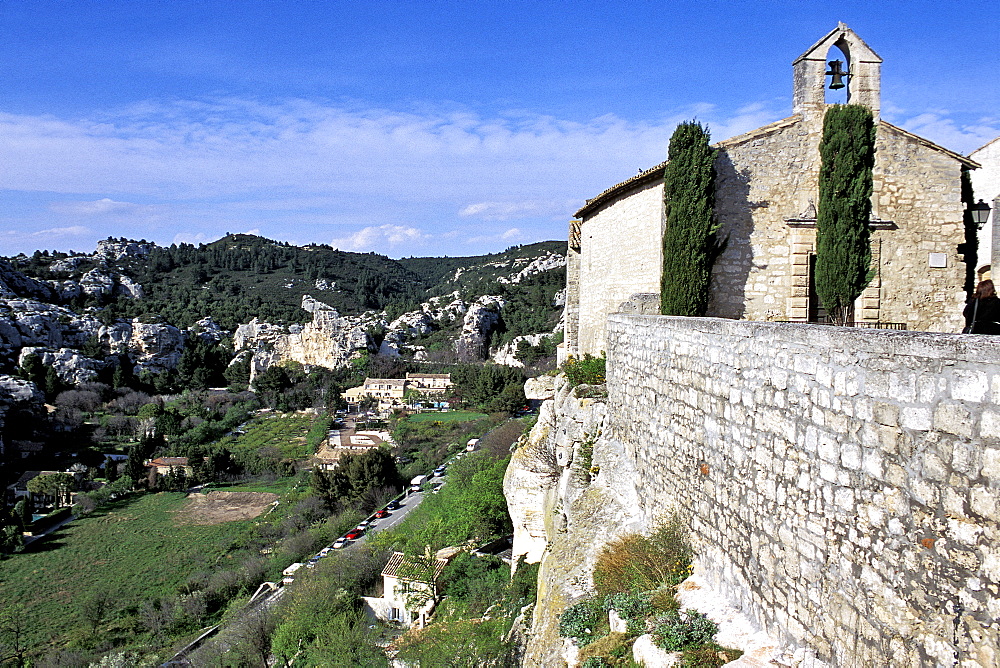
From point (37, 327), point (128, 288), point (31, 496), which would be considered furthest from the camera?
point (128, 288)

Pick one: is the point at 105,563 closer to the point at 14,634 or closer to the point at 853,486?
the point at 14,634

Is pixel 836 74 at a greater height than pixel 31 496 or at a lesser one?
greater

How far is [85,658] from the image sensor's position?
23.0 meters

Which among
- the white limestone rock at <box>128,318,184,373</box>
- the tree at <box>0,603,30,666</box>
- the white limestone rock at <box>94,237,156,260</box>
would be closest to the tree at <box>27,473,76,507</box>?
the tree at <box>0,603,30,666</box>

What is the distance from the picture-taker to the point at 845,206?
1159cm

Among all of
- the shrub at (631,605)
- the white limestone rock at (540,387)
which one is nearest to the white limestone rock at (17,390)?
the white limestone rock at (540,387)

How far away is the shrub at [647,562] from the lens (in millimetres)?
5816

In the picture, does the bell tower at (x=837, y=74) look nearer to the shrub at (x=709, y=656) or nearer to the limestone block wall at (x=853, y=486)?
the limestone block wall at (x=853, y=486)

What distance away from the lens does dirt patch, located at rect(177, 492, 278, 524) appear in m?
39.4

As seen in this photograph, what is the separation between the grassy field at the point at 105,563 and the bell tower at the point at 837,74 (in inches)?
1170

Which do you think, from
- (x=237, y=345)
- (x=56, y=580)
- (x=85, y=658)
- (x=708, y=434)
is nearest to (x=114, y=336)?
(x=237, y=345)

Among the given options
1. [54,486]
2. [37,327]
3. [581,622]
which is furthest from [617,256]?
[37,327]

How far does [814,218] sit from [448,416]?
5251 centimetres

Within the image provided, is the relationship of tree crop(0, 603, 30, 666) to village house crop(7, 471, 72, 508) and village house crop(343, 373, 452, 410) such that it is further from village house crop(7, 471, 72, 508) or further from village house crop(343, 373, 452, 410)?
village house crop(343, 373, 452, 410)
